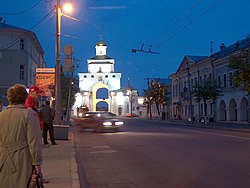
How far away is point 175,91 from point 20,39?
36.2 meters

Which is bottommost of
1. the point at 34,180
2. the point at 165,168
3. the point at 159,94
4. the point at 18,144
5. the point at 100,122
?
the point at 165,168

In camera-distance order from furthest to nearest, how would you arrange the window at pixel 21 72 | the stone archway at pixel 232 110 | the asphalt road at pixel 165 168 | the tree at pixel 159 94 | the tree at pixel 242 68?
the tree at pixel 159 94 → the window at pixel 21 72 → the stone archway at pixel 232 110 → the tree at pixel 242 68 → the asphalt road at pixel 165 168

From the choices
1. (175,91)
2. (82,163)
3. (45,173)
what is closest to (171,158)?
(82,163)

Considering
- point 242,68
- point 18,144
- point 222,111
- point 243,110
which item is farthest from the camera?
point 222,111

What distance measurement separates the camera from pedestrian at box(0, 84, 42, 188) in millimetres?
4293

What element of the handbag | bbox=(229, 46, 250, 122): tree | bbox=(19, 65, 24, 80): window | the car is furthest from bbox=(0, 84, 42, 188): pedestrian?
bbox=(19, 65, 24, 80): window

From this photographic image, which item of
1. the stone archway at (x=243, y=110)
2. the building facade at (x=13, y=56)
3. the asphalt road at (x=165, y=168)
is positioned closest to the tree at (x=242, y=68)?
the asphalt road at (x=165, y=168)

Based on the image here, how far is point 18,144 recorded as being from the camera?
14.4 ft

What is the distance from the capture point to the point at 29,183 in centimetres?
437

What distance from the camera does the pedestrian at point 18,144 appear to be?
4.29m

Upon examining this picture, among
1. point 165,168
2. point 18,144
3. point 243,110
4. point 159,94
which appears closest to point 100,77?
point 159,94

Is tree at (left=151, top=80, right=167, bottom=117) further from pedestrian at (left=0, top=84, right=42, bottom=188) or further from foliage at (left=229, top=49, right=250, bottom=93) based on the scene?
pedestrian at (left=0, top=84, right=42, bottom=188)

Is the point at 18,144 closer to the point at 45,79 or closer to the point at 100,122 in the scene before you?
the point at 45,79

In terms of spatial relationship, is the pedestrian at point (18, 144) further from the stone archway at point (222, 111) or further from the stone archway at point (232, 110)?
the stone archway at point (222, 111)
